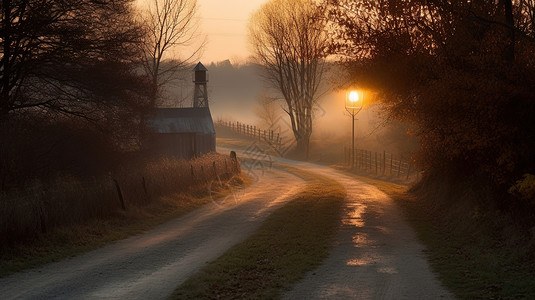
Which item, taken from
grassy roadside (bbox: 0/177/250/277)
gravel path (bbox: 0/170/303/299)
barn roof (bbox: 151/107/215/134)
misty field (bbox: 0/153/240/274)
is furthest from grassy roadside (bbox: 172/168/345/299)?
barn roof (bbox: 151/107/215/134)

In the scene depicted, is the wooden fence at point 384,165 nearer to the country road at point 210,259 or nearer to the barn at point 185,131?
the barn at point 185,131

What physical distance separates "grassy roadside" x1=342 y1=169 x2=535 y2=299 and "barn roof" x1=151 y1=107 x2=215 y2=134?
27244 millimetres

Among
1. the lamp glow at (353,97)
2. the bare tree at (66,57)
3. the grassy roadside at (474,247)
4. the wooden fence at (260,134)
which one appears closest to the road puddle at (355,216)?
the grassy roadside at (474,247)

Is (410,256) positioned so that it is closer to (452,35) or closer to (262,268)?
(262,268)

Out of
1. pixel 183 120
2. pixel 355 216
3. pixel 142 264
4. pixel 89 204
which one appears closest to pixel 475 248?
pixel 355 216

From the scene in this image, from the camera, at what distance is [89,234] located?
48.3 ft

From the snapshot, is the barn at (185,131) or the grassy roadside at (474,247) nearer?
the grassy roadside at (474,247)

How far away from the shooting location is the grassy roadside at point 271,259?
31.7 feet

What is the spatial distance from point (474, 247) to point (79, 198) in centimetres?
1222

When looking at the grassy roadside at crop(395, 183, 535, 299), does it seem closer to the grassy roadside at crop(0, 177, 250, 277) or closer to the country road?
the country road

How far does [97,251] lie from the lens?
13297mm

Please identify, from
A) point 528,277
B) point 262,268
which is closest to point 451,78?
point 528,277

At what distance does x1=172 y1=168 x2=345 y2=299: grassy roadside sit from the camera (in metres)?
9.67

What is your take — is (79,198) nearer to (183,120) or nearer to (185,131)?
(185,131)
